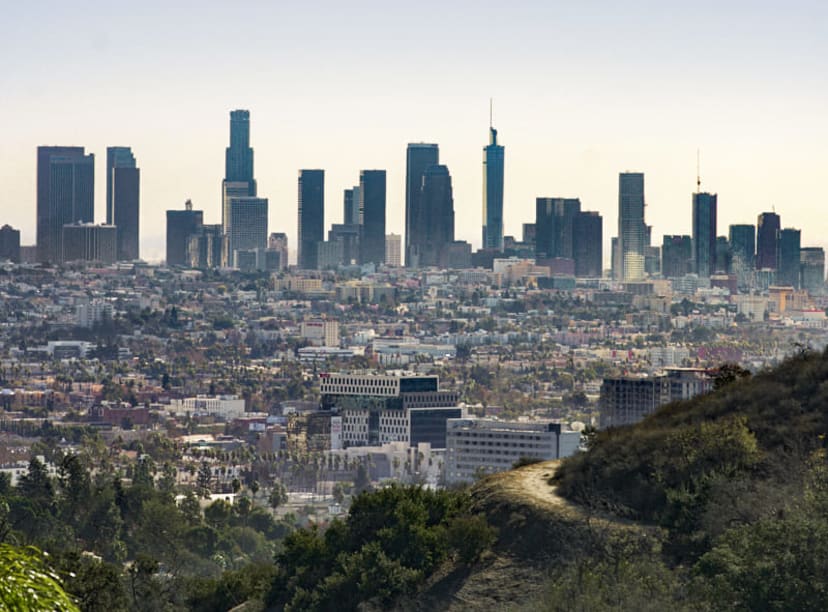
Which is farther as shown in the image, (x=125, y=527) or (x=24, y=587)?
(x=125, y=527)

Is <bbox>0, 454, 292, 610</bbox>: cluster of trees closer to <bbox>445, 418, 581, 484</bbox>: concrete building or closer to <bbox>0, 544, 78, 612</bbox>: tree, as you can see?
<bbox>0, 544, 78, 612</bbox>: tree

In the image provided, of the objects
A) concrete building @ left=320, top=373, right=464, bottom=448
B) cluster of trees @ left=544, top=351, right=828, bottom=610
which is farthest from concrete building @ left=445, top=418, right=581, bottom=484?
cluster of trees @ left=544, top=351, right=828, bottom=610

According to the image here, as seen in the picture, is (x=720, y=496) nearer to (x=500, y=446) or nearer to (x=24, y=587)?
(x=24, y=587)

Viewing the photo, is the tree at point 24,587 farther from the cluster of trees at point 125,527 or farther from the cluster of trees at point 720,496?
the cluster of trees at point 125,527

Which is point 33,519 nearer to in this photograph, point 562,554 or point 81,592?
point 81,592

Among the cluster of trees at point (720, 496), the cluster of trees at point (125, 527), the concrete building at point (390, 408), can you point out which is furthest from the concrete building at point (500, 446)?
the cluster of trees at point (720, 496)

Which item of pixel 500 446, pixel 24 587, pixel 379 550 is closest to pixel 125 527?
pixel 379 550

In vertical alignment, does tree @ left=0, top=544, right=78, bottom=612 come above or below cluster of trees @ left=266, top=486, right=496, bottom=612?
above

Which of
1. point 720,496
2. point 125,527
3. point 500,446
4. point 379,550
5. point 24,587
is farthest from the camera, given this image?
point 500,446
